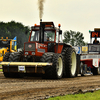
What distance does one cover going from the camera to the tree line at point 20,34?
5969cm

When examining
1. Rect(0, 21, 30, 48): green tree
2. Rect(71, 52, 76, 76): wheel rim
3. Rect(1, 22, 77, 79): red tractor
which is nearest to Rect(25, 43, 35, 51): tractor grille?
Rect(1, 22, 77, 79): red tractor

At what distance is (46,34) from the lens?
1519 cm

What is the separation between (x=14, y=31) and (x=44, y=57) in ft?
225

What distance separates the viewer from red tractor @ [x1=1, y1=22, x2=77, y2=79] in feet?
44.3

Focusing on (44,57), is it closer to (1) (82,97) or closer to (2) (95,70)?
(1) (82,97)

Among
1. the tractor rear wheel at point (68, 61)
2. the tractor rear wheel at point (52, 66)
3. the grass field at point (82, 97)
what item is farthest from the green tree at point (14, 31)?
the grass field at point (82, 97)

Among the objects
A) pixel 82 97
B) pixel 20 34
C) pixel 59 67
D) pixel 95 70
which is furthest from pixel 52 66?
pixel 20 34

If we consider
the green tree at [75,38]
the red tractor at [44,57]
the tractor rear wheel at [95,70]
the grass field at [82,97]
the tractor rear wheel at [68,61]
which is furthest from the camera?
the green tree at [75,38]

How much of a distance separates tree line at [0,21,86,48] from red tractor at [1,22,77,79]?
4294cm

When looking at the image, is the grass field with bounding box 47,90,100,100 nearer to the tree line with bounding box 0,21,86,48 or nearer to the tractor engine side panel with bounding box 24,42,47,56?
the tractor engine side panel with bounding box 24,42,47,56

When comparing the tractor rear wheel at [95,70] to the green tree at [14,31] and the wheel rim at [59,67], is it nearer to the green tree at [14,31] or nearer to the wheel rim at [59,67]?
the wheel rim at [59,67]

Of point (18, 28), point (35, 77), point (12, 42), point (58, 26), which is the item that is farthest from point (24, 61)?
point (18, 28)

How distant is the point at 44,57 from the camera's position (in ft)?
44.6

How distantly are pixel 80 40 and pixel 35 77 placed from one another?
46136 mm
